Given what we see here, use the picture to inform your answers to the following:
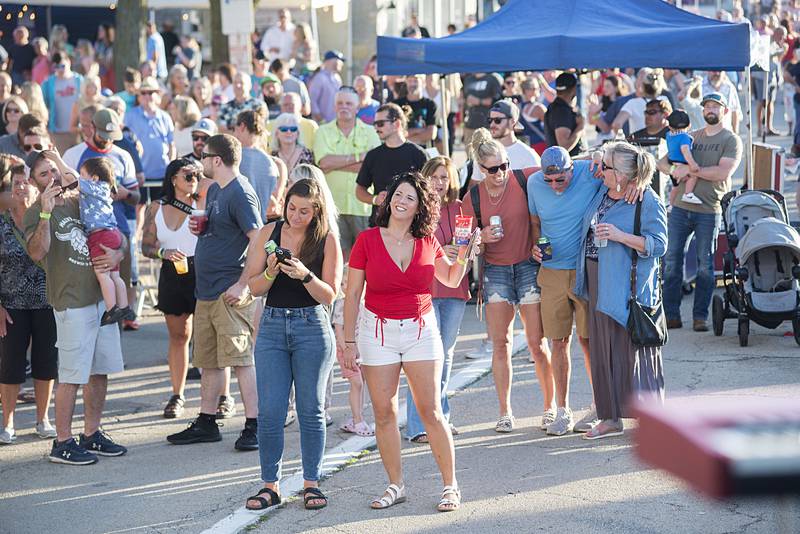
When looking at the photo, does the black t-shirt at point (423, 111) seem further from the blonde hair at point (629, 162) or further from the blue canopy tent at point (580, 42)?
the blonde hair at point (629, 162)

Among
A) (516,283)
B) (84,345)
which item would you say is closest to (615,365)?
(516,283)

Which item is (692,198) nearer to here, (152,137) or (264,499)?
(264,499)


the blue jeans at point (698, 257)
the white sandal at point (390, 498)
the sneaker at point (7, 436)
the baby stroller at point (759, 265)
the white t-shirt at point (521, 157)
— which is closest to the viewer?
the white sandal at point (390, 498)

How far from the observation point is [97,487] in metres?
6.86

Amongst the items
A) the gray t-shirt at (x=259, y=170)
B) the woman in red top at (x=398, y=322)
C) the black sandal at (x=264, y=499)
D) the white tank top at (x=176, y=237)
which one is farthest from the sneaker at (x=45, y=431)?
the woman in red top at (x=398, y=322)

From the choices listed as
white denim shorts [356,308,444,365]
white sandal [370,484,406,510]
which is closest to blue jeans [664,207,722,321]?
white denim shorts [356,308,444,365]

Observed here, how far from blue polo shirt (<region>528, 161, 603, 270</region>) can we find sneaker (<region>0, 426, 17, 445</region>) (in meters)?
3.66

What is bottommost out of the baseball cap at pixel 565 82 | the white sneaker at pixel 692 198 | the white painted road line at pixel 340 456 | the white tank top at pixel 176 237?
the white painted road line at pixel 340 456

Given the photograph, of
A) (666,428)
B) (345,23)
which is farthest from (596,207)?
(345,23)

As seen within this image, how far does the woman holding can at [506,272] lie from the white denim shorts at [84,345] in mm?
2365

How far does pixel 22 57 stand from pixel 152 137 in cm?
973

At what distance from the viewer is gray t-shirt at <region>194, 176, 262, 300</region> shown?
7.49 m

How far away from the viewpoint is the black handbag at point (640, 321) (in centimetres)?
706

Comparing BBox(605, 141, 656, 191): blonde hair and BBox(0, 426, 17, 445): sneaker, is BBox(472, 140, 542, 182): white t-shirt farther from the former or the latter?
BBox(0, 426, 17, 445): sneaker
